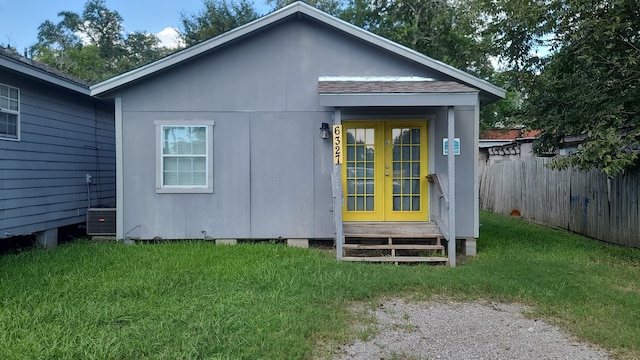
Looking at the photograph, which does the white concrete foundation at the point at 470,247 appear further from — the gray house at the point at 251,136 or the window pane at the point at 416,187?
the window pane at the point at 416,187

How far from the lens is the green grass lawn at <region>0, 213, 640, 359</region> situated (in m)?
3.78

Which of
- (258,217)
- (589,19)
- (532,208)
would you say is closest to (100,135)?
(258,217)

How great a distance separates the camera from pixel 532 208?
12547 mm

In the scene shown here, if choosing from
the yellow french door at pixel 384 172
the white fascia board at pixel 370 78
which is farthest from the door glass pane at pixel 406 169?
the white fascia board at pixel 370 78

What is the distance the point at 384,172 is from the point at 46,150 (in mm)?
6305

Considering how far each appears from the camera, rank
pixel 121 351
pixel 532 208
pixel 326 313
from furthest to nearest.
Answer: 1. pixel 532 208
2. pixel 326 313
3. pixel 121 351

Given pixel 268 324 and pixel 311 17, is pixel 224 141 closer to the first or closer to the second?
pixel 311 17

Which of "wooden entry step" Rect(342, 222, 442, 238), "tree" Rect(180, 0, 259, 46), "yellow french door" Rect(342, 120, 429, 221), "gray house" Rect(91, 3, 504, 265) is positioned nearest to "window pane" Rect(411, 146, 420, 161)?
"yellow french door" Rect(342, 120, 429, 221)

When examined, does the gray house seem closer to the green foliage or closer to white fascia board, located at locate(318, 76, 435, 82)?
white fascia board, located at locate(318, 76, 435, 82)

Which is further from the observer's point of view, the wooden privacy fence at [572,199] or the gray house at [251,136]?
the wooden privacy fence at [572,199]

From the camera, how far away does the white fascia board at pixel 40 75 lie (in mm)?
6919

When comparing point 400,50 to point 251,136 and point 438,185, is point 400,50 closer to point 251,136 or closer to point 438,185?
point 438,185

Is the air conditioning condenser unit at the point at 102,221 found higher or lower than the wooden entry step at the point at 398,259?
higher

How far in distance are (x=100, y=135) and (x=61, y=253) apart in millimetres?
3921
